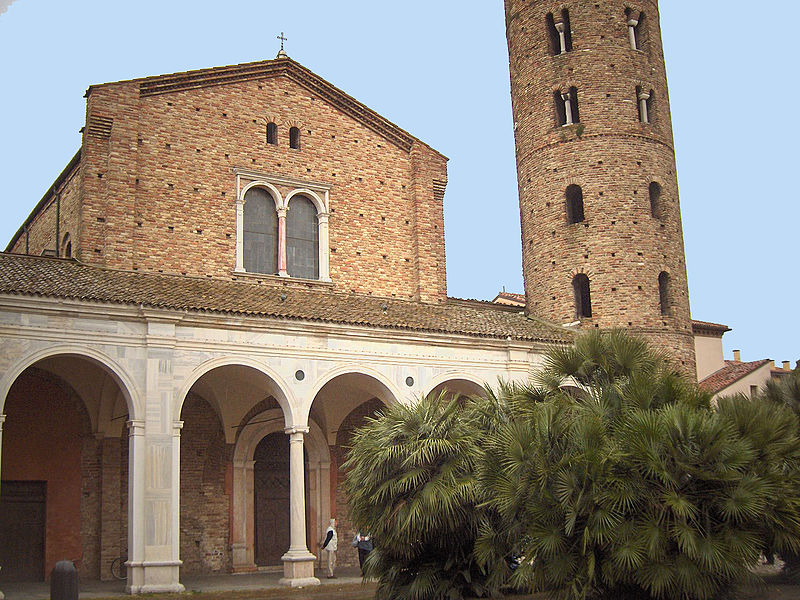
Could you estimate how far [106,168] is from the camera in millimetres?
19438

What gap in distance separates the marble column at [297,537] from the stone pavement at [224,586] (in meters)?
0.27

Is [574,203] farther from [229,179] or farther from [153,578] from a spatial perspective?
[153,578]

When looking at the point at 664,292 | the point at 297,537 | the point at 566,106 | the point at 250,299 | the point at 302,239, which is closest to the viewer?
the point at 297,537

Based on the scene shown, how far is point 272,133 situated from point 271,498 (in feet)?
27.6

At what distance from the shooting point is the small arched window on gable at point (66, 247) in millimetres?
20422

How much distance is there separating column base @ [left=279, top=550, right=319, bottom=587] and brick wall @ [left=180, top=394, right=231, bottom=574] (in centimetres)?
339

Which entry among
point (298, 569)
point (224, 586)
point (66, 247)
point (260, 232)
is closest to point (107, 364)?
point (224, 586)

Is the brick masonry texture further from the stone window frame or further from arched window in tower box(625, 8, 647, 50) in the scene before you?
arched window in tower box(625, 8, 647, 50)

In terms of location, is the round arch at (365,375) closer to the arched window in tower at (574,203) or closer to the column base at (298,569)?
the column base at (298,569)

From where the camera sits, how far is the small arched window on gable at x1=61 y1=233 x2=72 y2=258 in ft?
67.0

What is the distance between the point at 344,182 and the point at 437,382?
596 cm

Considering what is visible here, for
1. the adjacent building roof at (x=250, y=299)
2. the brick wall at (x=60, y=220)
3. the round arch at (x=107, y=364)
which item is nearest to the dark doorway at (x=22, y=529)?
the round arch at (x=107, y=364)

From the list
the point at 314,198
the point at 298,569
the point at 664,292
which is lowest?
the point at 298,569

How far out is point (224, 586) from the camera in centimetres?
1652
